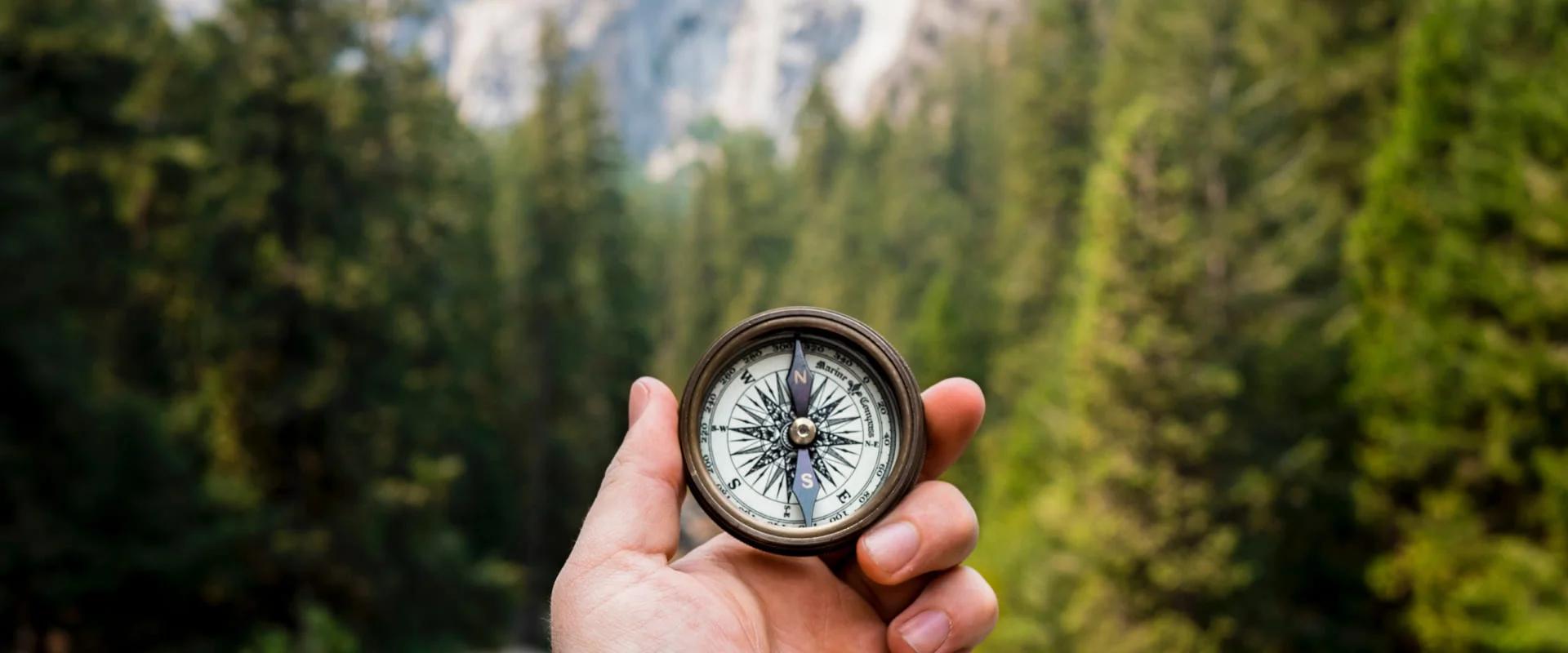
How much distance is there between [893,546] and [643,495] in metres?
0.66

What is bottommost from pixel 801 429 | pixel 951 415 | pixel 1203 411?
pixel 801 429

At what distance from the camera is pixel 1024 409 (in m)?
26.6

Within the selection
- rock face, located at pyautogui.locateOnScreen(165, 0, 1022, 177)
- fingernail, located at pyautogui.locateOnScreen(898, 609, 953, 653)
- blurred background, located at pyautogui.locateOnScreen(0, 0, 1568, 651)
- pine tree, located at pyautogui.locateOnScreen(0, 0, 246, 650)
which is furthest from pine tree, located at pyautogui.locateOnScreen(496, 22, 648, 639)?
rock face, located at pyautogui.locateOnScreen(165, 0, 1022, 177)

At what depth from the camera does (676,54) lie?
653 ft

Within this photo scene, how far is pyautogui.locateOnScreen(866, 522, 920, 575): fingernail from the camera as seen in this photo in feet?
9.99

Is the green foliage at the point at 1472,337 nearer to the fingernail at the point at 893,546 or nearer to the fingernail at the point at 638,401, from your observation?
the fingernail at the point at 893,546

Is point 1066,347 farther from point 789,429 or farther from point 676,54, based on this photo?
point 676,54

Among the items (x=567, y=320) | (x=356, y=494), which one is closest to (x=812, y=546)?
(x=356, y=494)

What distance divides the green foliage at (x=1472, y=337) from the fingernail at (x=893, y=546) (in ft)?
35.9

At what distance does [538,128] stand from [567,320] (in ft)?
18.9

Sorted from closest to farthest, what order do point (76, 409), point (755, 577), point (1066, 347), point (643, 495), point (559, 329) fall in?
point (643, 495) → point (755, 577) → point (76, 409) → point (1066, 347) → point (559, 329)

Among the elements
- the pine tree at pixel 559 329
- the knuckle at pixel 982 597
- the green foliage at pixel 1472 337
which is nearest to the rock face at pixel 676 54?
the pine tree at pixel 559 329

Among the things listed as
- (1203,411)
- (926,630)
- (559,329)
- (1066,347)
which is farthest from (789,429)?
(559,329)

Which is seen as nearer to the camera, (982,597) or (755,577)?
(982,597)
